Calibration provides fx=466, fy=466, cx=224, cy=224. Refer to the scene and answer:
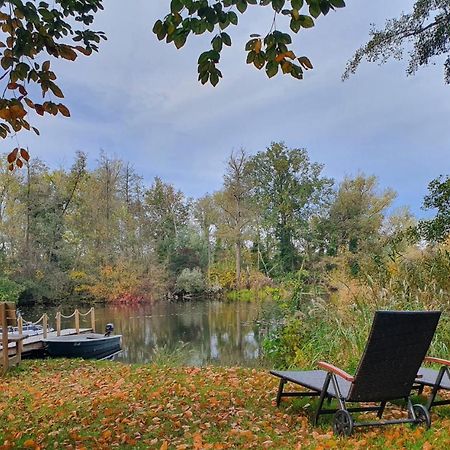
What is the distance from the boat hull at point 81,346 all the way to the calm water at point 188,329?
1.71 ft

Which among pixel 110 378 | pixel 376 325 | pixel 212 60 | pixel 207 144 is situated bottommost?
pixel 110 378

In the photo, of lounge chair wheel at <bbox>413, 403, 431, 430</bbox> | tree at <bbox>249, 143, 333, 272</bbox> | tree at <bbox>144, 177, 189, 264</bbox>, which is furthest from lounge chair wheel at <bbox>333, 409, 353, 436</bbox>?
tree at <bbox>144, 177, 189, 264</bbox>

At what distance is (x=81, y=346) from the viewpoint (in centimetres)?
1084

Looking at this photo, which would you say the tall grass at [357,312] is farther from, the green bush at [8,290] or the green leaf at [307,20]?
the green bush at [8,290]

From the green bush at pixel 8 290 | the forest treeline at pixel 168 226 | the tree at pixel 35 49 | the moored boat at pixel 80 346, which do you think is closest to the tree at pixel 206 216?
the forest treeline at pixel 168 226

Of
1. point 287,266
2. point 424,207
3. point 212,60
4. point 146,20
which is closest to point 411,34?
point 424,207

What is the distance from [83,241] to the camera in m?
26.6

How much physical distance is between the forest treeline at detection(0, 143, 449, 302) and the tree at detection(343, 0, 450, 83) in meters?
11.7

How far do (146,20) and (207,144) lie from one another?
703 inches

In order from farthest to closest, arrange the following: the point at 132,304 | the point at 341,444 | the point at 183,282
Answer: the point at 183,282 → the point at 132,304 → the point at 341,444

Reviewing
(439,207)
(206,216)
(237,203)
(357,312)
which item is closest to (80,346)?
(357,312)

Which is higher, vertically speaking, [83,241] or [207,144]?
[207,144]

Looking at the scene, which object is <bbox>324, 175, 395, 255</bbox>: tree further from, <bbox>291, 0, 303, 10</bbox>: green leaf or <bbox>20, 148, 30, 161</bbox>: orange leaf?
<bbox>291, 0, 303, 10</bbox>: green leaf

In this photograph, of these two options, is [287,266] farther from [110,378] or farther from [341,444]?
[341,444]
